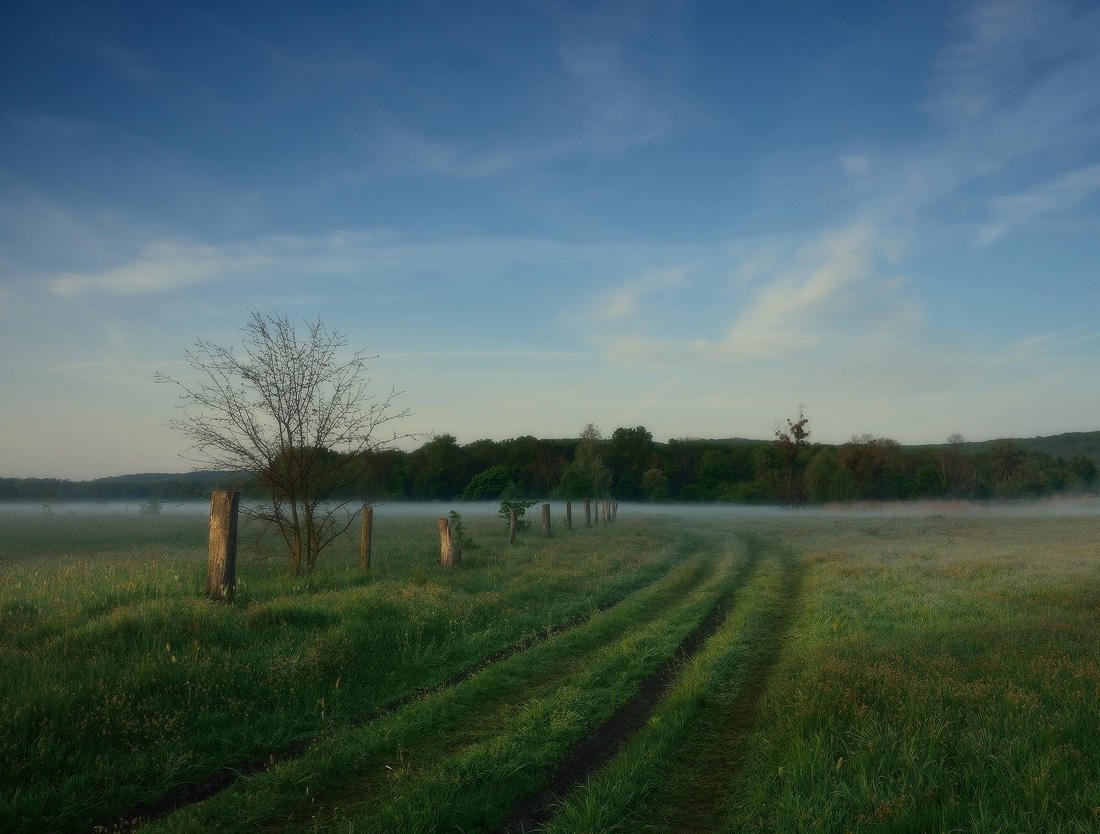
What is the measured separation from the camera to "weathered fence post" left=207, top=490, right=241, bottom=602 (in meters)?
11.7

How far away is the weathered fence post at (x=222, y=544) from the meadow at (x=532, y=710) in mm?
668

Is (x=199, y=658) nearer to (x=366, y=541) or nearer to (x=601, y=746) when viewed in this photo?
(x=601, y=746)

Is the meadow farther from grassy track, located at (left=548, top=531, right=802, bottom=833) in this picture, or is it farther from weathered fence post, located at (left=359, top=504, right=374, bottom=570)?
weathered fence post, located at (left=359, top=504, right=374, bottom=570)

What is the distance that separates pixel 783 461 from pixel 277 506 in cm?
7706

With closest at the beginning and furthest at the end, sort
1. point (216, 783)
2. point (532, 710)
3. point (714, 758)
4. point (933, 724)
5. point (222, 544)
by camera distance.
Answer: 1. point (216, 783)
2. point (933, 724)
3. point (714, 758)
4. point (532, 710)
5. point (222, 544)

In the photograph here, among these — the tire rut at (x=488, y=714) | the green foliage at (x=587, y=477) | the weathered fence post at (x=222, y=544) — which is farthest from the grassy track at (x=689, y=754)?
the green foliage at (x=587, y=477)

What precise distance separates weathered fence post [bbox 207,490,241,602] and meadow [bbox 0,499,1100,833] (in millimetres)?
668

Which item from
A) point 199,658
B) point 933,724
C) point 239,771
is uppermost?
point 199,658

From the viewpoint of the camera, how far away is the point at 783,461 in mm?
82375

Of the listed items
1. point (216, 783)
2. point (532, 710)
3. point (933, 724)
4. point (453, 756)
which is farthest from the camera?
point (532, 710)

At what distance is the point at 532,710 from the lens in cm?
754

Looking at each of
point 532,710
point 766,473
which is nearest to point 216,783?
point 532,710

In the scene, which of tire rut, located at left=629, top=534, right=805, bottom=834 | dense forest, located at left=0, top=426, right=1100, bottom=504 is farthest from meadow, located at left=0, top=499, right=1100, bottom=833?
dense forest, located at left=0, top=426, right=1100, bottom=504

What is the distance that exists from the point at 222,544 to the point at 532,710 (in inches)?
296
